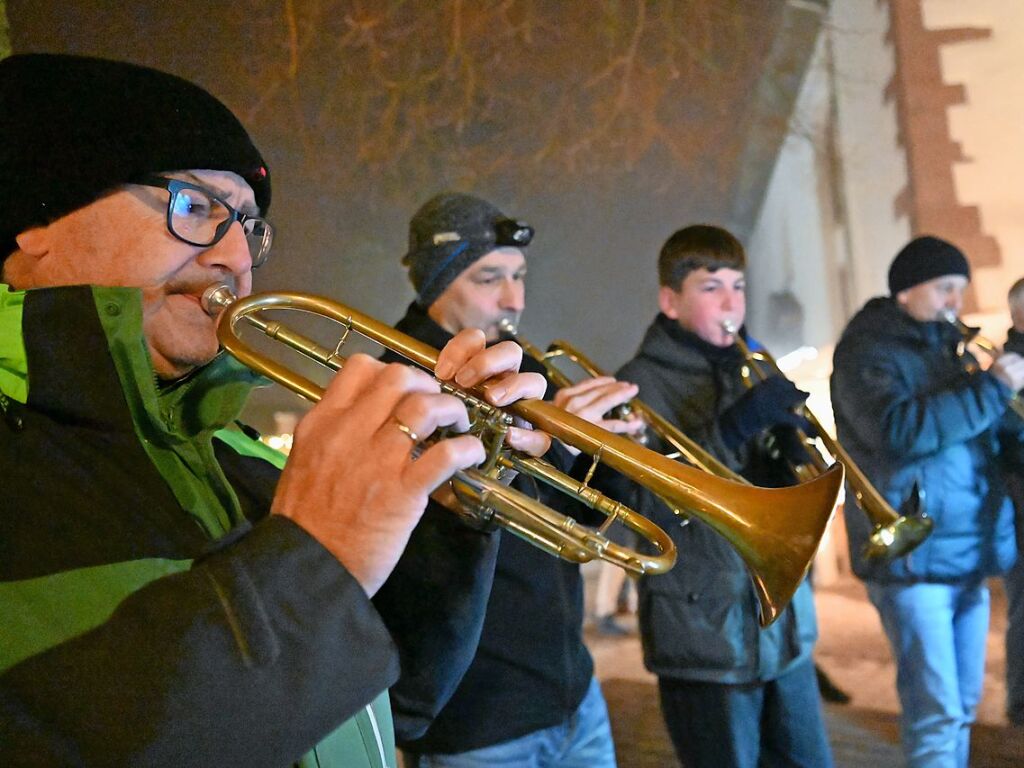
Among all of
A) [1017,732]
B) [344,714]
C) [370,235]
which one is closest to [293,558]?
[344,714]

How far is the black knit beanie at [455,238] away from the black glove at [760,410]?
676mm

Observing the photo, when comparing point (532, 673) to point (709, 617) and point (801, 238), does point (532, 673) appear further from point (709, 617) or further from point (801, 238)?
point (801, 238)

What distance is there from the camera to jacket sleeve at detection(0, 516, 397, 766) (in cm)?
56

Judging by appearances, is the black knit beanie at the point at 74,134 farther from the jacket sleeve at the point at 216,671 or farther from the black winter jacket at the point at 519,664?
the black winter jacket at the point at 519,664

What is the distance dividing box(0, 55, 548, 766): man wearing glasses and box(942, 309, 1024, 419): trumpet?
177 cm

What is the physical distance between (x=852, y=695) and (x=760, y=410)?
161 cm

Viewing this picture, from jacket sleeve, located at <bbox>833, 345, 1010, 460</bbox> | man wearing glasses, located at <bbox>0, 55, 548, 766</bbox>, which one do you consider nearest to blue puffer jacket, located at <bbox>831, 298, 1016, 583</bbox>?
jacket sleeve, located at <bbox>833, 345, 1010, 460</bbox>

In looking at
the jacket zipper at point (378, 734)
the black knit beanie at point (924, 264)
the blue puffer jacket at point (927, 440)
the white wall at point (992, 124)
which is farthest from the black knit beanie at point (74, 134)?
the white wall at point (992, 124)

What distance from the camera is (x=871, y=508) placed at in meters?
1.90

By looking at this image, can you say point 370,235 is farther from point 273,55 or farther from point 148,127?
point 148,127

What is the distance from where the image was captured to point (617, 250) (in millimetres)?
2723

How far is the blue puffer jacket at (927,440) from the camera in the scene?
205 centimetres

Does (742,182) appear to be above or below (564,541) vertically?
above

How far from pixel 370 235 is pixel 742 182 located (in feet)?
4.29
